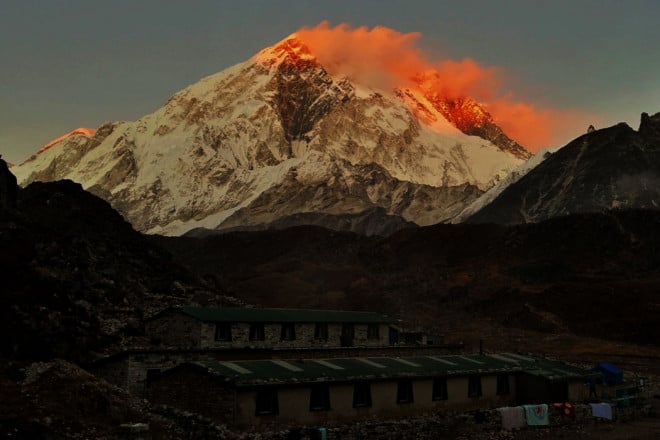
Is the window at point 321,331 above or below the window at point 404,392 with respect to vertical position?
above

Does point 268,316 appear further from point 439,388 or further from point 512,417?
point 512,417

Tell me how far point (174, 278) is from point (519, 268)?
62.2m

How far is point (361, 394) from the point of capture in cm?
3406

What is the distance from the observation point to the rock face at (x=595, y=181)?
6703 inches

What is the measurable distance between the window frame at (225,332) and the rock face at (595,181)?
448ft

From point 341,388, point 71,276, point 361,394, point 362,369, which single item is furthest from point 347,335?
point 71,276

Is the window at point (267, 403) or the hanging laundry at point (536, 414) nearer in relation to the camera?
the window at point (267, 403)

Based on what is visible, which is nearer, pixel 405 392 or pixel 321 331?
pixel 405 392

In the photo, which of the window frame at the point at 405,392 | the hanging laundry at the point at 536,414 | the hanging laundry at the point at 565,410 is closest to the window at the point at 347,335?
the window frame at the point at 405,392

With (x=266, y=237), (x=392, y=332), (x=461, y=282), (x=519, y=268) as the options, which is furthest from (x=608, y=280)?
(x=266, y=237)

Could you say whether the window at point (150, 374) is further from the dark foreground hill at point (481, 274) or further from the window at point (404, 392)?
the dark foreground hill at point (481, 274)

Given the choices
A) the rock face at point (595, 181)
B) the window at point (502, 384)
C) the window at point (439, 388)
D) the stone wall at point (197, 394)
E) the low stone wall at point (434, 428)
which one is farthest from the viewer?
the rock face at point (595, 181)

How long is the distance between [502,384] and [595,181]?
485ft

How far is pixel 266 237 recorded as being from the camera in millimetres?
161875
